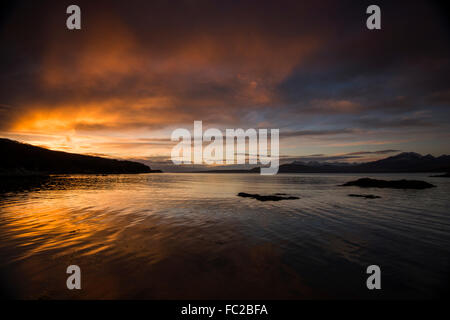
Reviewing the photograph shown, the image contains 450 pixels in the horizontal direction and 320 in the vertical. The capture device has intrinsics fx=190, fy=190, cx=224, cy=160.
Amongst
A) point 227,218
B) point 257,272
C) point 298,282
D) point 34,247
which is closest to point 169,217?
point 227,218

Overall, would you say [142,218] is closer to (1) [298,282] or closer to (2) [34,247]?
(2) [34,247]

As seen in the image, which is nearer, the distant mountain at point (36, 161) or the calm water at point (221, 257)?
the calm water at point (221, 257)

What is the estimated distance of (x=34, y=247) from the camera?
33.0 feet

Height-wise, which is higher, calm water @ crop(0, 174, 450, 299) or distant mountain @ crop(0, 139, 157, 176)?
distant mountain @ crop(0, 139, 157, 176)

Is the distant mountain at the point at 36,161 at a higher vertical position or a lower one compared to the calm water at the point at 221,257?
higher

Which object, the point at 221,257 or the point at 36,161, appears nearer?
the point at 221,257

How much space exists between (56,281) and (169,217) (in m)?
11.1

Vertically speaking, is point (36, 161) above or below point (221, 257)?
above

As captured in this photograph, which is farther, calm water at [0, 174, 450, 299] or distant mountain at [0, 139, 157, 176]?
distant mountain at [0, 139, 157, 176]
